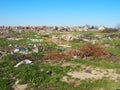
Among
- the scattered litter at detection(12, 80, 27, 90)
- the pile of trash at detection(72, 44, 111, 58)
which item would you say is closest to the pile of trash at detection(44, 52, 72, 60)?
the pile of trash at detection(72, 44, 111, 58)

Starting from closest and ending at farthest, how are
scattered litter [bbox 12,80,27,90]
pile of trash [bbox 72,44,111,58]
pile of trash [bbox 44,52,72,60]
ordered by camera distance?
scattered litter [bbox 12,80,27,90]
pile of trash [bbox 44,52,72,60]
pile of trash [bbox 72,44,111,58]

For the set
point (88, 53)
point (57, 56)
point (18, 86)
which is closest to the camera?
point (18, 86)

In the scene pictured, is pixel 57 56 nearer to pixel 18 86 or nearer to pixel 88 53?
pixel 88 53

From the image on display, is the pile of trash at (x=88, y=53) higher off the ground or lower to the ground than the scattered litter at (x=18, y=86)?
higher

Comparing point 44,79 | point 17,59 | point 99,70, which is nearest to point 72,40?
point 17,59

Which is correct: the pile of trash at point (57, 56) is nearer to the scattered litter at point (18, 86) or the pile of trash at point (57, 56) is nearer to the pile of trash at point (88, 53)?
the pile of trash at point (88, 53)

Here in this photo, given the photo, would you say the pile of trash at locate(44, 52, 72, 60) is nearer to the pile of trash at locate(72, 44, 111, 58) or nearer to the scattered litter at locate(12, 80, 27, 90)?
the pile of trash at locate(72, 44, 111, 58)

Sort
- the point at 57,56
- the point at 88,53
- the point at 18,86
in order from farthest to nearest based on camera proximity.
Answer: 1. the point at 88,53
2. the point at 57,56
3. the point at 18,86

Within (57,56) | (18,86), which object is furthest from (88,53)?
(18,86)

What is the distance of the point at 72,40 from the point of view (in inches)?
906

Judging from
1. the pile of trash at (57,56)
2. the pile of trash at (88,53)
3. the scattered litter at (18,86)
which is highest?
the pile of trash at (88,53)

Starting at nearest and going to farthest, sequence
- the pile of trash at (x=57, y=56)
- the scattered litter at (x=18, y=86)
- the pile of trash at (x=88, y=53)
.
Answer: the scattered litter at (x=18, y=86) < the pile of trash at (x=57, y=56) < the pile of trash at (x=88, y=53)

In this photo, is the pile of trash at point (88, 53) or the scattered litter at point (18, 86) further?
the pile of trash at point (88, 53)

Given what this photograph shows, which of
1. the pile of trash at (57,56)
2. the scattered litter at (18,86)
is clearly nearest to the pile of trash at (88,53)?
the pile of trash at (57,56)
